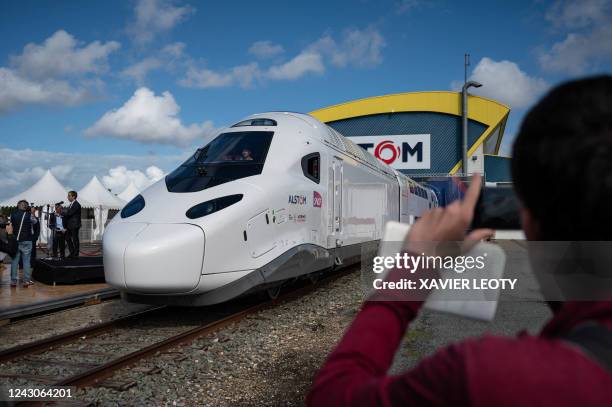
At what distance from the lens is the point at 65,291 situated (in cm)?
942

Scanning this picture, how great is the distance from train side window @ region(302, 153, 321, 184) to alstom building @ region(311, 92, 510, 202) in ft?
59.9

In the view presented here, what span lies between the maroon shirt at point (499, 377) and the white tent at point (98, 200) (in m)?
24.1

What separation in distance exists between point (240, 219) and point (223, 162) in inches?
51.1

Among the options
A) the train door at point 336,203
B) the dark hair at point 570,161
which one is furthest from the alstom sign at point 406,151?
the dark hair at point 570,161

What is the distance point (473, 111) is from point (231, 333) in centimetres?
2311

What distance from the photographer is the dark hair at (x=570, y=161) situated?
77cm

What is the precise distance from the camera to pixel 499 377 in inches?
27.0

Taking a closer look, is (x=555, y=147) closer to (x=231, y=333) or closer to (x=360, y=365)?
(x=360, y=365)

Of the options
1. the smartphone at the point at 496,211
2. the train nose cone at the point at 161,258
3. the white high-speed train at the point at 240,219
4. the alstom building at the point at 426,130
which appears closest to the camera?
the smartphone at the point at 496,211

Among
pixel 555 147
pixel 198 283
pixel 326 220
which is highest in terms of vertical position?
pixel 555 147

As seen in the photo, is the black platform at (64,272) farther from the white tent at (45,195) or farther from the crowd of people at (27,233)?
the white tent at (45,195)

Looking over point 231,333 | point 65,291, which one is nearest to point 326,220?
point 231,333

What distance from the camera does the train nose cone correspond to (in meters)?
5.38

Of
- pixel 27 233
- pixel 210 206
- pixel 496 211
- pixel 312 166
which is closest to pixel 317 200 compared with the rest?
pixel 312 166
